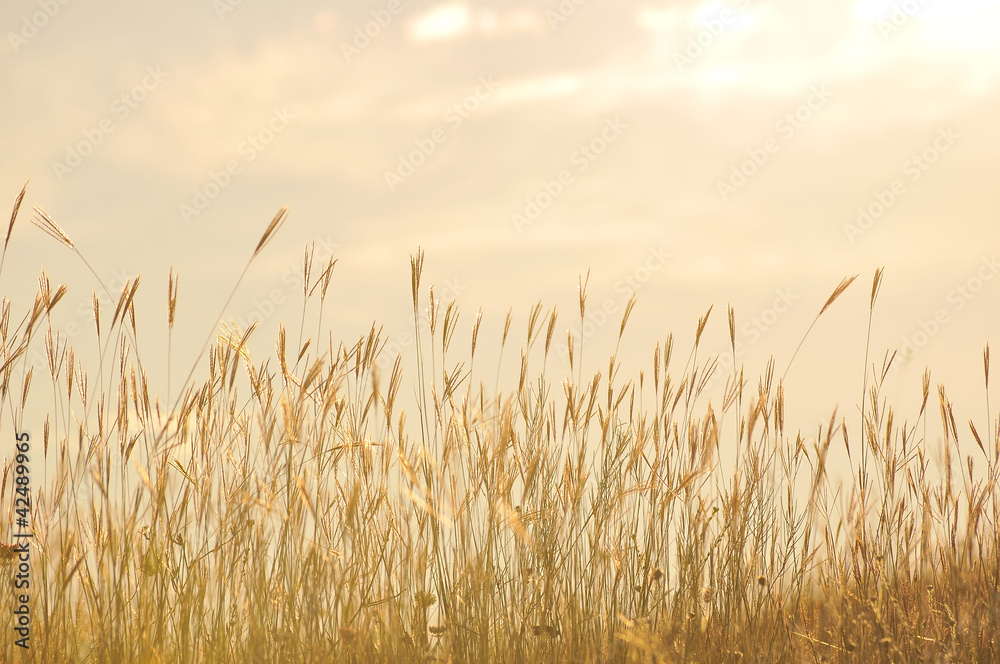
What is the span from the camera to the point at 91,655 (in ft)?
7.65

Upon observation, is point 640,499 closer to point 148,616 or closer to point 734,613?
point 734,613

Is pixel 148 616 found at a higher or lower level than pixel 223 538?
lower

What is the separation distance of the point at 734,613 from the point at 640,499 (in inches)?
18.0

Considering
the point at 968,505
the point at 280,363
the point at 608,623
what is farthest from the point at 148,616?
the point at 968,505

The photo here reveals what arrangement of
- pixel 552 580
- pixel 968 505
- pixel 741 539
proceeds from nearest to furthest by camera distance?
1. pixel 552 580
2. pixel 741 539
3. pixel 968 505

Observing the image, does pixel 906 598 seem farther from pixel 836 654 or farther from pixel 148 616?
pixel 148 616

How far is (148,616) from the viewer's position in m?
2.33

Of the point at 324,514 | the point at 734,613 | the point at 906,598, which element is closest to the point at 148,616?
the point at 324,514

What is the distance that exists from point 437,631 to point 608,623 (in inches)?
21.9

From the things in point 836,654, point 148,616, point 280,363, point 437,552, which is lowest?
point 836,654

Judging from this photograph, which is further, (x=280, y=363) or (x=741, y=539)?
(x=741, y=539)

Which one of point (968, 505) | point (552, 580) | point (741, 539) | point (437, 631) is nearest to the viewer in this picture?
point (437, 631)

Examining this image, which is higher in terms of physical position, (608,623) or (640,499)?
(640,499)

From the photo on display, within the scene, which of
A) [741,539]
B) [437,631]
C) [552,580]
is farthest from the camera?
[741,539]
